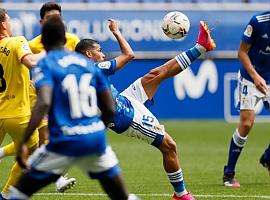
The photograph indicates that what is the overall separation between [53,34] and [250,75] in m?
4.81

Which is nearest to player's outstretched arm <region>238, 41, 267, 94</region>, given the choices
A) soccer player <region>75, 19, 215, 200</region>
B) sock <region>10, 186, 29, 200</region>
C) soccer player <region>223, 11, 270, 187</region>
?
soccer player <region>223, 11, 270, 187</region>

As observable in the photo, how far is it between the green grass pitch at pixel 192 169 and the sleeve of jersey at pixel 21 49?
69.3 inches

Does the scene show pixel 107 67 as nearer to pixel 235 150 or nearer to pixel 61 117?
pixel 61 117

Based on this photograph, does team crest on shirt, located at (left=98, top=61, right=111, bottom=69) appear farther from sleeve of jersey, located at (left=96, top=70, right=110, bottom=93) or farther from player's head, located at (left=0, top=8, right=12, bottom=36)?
sleeve of jersey, located at (left=96, top=70, right=110, bottom=93)

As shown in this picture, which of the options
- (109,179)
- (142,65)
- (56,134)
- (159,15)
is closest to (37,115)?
(56,134)

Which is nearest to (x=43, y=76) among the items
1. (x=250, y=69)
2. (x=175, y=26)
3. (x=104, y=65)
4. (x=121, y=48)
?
(x=104, y=65)

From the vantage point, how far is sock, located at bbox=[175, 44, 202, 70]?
9.87 m

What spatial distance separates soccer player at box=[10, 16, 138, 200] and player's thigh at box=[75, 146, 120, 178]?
2 cm

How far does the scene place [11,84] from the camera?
9.61 m

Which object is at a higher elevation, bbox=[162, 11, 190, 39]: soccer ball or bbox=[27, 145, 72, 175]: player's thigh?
bbox=[27, 145, 72, 175]: player's thigh

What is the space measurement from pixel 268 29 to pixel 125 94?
2.66 meters

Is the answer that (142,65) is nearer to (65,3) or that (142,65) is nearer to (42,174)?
(65,3)

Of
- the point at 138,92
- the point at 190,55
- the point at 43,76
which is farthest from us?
the point at 138,92

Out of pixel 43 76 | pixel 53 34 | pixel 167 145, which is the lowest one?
pixel 167 145
